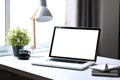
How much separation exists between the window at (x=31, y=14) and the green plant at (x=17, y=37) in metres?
0.26

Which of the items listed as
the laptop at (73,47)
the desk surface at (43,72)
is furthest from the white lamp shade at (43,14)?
the desk surface at (43,72)

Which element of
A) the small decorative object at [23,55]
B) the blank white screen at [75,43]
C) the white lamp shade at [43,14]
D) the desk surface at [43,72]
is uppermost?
the white lamp shade at [43,14]

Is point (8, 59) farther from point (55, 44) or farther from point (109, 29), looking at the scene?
point (109, 29)

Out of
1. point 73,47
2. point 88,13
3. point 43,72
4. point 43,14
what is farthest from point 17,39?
point 88,13

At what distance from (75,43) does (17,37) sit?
0.54 m

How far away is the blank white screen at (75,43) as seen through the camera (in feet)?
6.06

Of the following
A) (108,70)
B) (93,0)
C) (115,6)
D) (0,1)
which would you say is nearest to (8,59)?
(0,1)

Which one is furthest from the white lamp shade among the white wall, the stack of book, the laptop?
the white wall

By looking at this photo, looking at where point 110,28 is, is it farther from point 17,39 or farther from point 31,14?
point 17,39

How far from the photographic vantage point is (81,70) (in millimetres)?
1639

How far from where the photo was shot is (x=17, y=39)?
6.86 feet

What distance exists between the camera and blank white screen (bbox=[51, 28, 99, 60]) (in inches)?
72.7

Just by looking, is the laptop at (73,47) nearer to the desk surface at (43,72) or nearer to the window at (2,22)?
the desk surface at (43,72)

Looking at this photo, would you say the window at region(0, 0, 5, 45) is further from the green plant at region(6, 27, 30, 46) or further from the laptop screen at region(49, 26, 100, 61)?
the laptop screen at region(49, 26, 100, 61)
